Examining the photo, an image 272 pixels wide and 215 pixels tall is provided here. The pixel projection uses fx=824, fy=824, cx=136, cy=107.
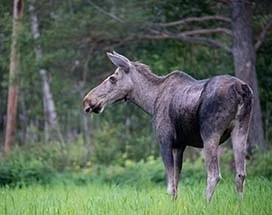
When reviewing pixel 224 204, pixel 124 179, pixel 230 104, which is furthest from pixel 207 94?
pixel 124 179

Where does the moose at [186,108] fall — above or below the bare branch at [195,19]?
below

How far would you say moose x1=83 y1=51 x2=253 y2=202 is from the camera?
32.9ft

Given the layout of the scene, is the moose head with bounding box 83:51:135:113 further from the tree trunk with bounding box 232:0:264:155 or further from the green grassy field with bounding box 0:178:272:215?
the tree trunk with bounding box 232:0:264:155

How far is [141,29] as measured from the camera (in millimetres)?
20938

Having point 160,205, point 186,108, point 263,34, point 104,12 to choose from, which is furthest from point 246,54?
point 160,205

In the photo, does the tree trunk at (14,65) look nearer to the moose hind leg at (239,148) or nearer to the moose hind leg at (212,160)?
the moose hind leg at (239,148)

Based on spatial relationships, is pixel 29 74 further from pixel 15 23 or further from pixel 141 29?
pixel 141 29

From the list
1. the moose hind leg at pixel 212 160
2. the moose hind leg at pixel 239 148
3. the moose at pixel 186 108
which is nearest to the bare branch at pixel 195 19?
the moose at pixel 186 108

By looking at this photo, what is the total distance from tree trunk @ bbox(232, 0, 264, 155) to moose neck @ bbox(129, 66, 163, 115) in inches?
320

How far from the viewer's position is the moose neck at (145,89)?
11.8 m

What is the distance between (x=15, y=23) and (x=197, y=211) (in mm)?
13990

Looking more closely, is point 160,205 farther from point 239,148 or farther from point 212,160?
point 239,148

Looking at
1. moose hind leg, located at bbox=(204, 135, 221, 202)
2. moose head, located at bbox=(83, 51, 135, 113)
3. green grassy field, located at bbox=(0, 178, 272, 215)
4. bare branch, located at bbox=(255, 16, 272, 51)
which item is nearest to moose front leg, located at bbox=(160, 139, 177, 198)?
green grassy field, located at bbox=(0, 178, 272, 215)

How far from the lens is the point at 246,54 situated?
65.4 feet
